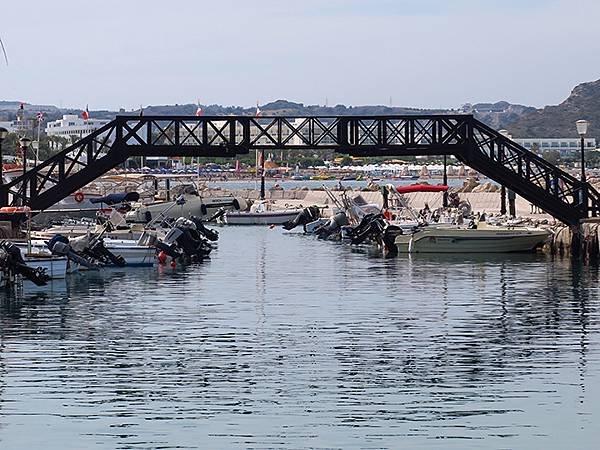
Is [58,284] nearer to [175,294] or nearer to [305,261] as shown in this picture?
[175,294]

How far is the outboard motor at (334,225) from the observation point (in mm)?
90312

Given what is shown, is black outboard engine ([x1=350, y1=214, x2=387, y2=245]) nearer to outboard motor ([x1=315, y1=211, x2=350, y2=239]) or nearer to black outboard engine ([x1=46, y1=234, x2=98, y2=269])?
outboard motor ([x1=315, y1=211, x2=350, y2=239])

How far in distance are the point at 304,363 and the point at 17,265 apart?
19.9m

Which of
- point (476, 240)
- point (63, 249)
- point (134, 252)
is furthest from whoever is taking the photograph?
point (476, 240)

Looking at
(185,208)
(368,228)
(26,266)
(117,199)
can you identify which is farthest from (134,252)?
(117,199)

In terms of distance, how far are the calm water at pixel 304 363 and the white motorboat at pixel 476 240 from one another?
1214 centimetres

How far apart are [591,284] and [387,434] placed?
97.9ft

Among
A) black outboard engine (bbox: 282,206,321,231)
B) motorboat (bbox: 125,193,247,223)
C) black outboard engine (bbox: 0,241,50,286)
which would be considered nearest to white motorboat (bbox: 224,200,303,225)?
motorboat (bbox: 125,193,247,223)

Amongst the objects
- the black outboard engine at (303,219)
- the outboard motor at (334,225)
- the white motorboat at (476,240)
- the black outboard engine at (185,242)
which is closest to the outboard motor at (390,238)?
the white motorboat at (476,240)

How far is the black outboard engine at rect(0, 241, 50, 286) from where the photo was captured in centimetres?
5147

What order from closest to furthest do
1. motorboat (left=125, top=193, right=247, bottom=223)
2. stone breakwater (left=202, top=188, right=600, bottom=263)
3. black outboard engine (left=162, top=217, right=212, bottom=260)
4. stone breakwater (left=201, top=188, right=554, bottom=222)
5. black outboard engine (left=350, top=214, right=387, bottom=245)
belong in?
stone breakwater (left=202, top=188, right=600, bottom=263), black outboard engine (left=162, top=217, right=212, bottom=260), black outboard engine (left=350, top=214, right=387, bottom=245), motorboat (left=125, top=193, right=247, bottom=223), stone breakwater (left=201, top=188, right=554, bottom=222)

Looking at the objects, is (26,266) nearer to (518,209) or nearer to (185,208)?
(185,208)

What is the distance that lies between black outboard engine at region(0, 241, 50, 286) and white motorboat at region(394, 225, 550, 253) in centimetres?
2431

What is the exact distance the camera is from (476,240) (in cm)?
7175
